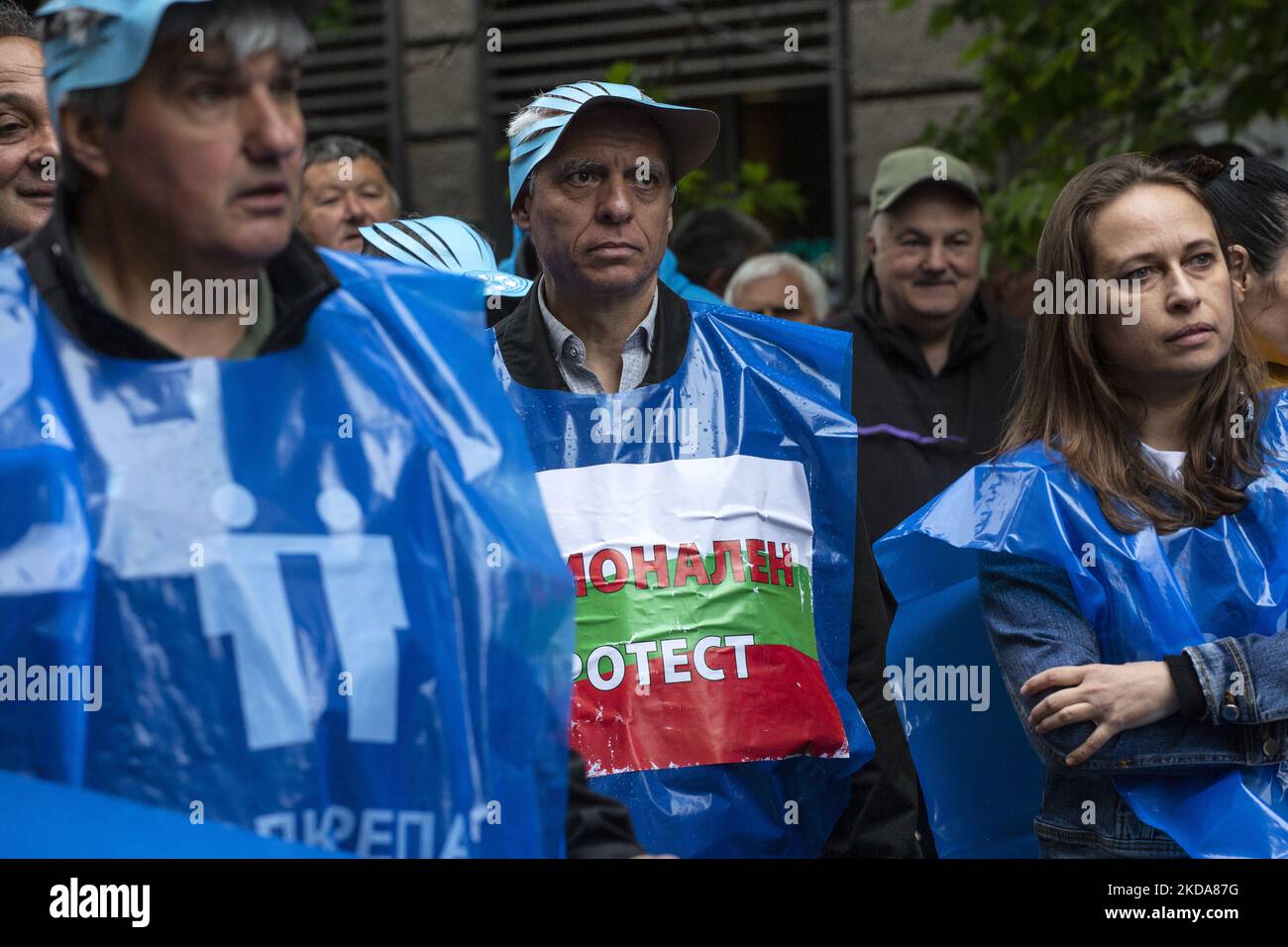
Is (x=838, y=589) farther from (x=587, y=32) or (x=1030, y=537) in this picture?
(x=587, y=32)

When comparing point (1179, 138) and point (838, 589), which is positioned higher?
point (1179, 138)

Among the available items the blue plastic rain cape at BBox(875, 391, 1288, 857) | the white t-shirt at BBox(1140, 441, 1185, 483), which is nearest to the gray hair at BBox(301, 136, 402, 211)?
the blue plastic rain cape at BBox(875, 391, 1288, 857)

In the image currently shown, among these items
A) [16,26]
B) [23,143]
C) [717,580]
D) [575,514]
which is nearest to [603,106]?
[575,514]

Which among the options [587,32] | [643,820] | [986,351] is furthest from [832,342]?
[587,32]

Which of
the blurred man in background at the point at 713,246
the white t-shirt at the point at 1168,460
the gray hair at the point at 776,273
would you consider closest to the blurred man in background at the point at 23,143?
the white t-shirt at the point at 1168,460

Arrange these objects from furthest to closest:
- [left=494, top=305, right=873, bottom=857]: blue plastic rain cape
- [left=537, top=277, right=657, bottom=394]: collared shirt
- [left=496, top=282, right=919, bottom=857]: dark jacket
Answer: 1. [left=537, top=277, right=657, bottom=394]: collared shirt
2. [left=496, top=282, right=919, bottom=857]: dark jacket
3. [left=494, top=305, right=873, bottom=857]: blue plastic rain cape

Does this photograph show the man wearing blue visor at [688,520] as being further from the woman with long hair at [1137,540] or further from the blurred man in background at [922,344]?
the blurred man in background at [922,344]

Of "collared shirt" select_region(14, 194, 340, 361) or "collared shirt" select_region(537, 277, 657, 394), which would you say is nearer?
"collared shirt" select_region(14, 194, 340, 361)

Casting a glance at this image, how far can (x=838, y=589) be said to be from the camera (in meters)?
2.96

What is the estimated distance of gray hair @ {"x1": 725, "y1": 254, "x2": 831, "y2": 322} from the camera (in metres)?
6.14

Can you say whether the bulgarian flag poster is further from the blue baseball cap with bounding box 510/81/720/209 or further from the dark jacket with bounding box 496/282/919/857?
the blue baseball cap with bounding box 510/81/720/209

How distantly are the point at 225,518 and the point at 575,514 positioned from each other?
3.88 ft

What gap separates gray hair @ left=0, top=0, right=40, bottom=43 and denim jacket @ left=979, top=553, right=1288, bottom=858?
222 centimetres
